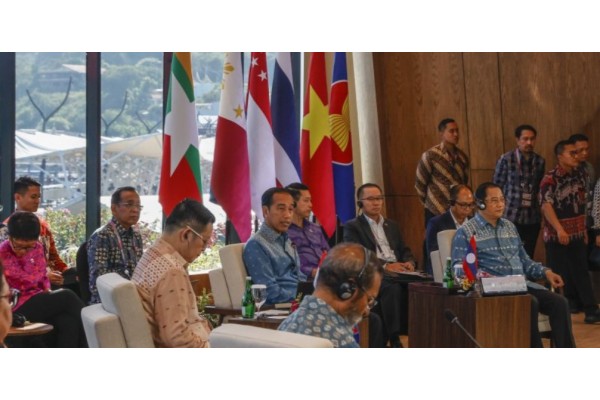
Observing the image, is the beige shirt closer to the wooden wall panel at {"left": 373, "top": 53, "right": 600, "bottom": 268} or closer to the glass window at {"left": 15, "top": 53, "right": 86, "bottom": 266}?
the glass window at {"left": 15, "top": 53, "right": 86, "bottom": 266}

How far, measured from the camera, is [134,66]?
794 centimetres

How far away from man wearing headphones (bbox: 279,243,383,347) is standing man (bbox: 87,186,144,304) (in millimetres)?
2869

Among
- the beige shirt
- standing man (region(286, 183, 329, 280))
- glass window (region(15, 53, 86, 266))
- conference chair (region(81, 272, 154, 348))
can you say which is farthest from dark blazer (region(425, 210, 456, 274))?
conference chair (region(81, 272, 154, 348))

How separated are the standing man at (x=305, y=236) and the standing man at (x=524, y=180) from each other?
239cm

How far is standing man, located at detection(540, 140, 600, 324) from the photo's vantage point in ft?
26.0

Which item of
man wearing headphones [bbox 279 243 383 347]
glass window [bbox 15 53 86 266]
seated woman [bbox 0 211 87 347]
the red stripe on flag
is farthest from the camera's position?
glass window [bbox 15 53 86 266]

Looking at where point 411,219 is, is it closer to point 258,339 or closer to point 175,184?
point 175,184

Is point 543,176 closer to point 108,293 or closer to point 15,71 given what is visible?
point 15,71

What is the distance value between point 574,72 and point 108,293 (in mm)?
6461

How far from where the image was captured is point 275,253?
5707 mm

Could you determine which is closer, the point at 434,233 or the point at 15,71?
the point at 434,233

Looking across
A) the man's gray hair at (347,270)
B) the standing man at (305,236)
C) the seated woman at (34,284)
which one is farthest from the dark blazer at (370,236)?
the man's gray hair at (347,270)
